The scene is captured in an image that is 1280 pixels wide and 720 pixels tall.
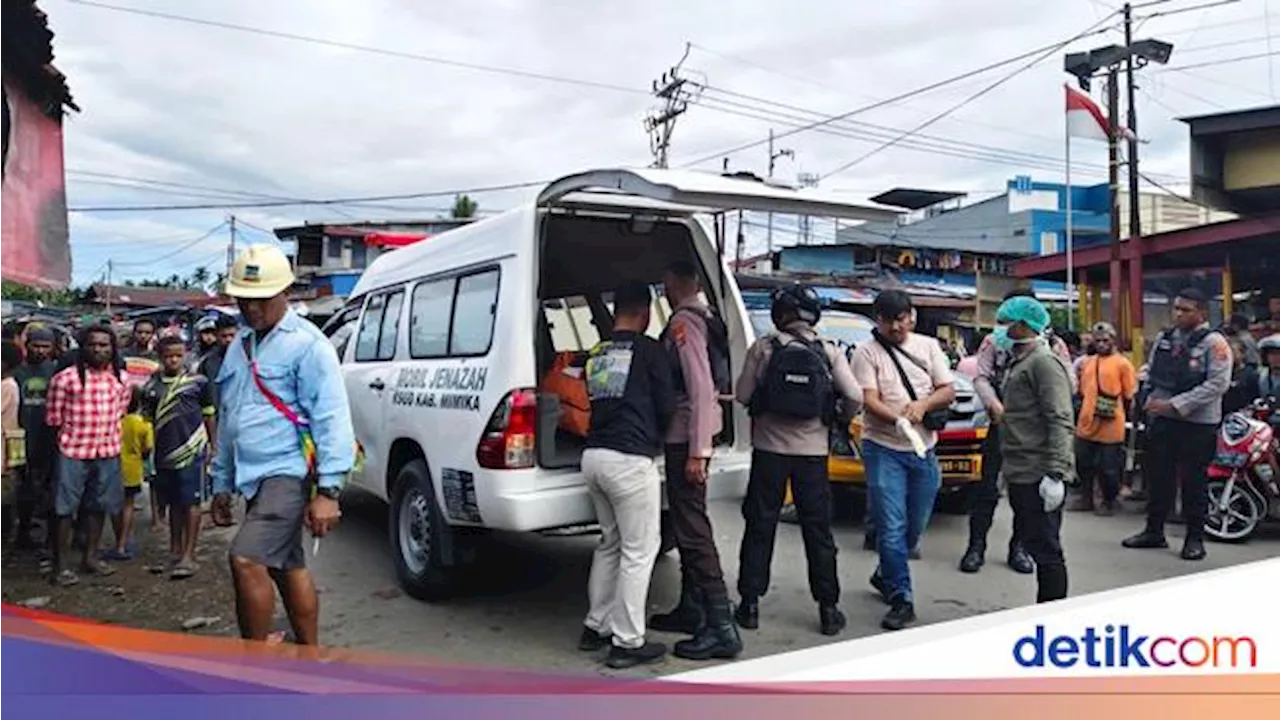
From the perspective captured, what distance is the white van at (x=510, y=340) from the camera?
13.3ft

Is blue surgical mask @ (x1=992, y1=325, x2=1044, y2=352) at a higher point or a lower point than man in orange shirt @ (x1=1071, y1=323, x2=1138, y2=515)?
higher

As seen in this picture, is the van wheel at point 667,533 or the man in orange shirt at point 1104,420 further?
the man in orange shirt at point 1104,420

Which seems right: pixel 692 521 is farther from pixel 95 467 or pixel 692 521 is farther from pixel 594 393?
pixel 95 467

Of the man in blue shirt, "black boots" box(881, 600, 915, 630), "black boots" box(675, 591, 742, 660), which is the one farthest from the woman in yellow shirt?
"black boots" box(881, 600, 915, 630)

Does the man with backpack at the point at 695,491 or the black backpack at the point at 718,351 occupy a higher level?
the black backpack at the point at 718,351

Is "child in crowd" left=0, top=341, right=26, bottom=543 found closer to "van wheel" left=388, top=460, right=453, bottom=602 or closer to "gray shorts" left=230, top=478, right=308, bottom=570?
"van wheel" left=388, top=460, right=453, bottom=602

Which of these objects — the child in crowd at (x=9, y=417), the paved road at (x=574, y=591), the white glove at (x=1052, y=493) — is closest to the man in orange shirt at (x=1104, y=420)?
the paved road at (x=574, y=591)

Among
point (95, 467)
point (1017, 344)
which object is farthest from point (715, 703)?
point (95, 467)

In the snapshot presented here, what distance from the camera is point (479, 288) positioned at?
4.61m

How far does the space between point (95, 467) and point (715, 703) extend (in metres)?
4.96

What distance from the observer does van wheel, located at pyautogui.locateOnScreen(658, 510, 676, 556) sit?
430 centimetres

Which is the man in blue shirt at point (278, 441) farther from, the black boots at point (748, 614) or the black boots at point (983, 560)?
the black boots at point (983, 560)

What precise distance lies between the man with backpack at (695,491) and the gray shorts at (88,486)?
3660 mm

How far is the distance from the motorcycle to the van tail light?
4034mm
